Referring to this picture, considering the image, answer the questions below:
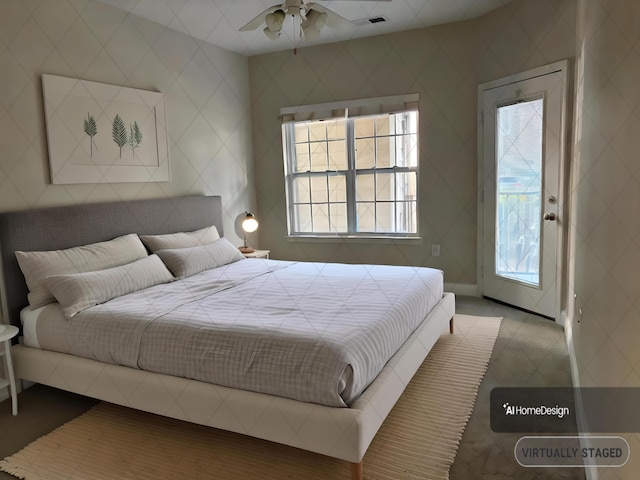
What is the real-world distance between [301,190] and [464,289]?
209cm

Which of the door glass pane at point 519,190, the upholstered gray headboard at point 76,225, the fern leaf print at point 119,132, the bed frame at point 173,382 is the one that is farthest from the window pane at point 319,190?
the fern leaf print at point 119,132

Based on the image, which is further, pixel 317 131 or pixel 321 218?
pixel 321 218

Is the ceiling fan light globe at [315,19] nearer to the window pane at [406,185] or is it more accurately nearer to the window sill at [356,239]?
the window pane at [406,185]

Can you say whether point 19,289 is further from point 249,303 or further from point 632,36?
point 632,36

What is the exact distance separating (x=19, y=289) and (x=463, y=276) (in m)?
3.76

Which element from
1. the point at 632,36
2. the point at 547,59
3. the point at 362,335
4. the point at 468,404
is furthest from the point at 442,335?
the point at 632,36

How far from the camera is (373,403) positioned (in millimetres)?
2033

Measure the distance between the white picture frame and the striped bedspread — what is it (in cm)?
109

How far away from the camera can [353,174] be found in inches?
199

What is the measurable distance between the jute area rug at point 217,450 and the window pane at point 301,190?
2976 mm

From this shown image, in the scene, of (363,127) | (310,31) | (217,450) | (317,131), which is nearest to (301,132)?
(317,131)

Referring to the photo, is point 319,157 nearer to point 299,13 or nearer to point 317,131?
point 317,131

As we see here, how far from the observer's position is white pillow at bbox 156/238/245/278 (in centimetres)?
349

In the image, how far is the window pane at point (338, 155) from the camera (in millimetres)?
5074
